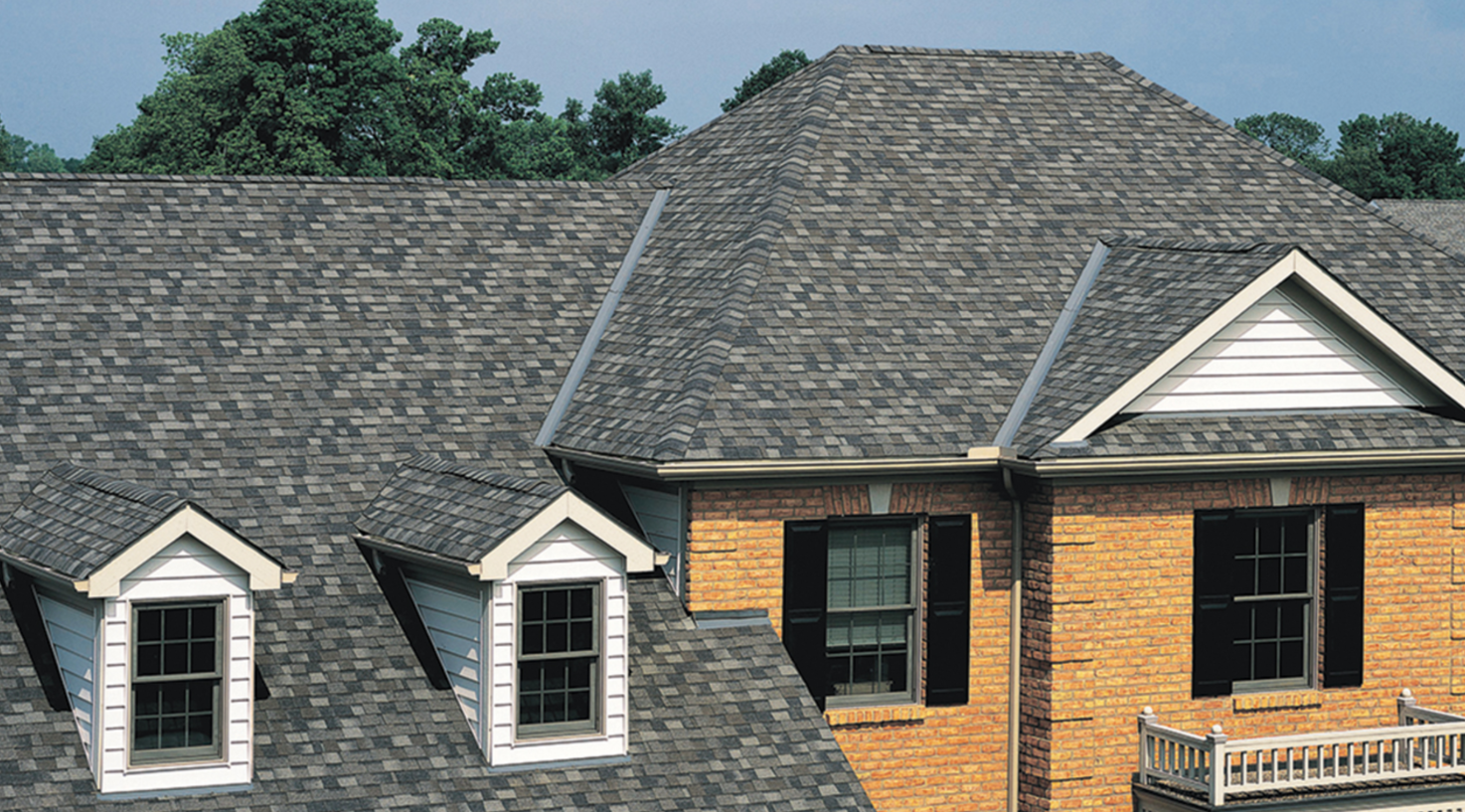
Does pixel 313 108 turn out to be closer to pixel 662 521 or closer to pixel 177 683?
pixel 662 521

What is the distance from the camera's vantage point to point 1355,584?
19.9 metres

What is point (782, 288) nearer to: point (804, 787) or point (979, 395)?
point (979, 395)

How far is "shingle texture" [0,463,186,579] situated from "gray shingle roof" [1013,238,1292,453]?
863 cm

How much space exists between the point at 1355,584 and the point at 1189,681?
7.46 feet

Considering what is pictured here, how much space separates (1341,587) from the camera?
19812 mm

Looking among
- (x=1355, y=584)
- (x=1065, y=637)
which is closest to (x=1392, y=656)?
(x=1355, y=584)

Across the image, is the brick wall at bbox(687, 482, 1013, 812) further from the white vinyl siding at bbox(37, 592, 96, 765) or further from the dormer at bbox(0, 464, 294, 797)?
the white vinyl siding at bbox(37, 592, 96, 765)

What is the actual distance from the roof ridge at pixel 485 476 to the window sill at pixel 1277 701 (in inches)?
309

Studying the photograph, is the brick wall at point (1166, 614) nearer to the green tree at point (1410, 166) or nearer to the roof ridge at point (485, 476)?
the roof ridge at point (485, 476)

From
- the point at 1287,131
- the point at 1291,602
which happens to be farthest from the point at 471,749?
the point at 1287,131

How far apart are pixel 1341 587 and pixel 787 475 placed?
21.4ft

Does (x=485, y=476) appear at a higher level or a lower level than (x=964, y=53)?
lower

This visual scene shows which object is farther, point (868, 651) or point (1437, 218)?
point (1437, 218)

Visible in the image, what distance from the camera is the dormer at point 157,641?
14.4m
